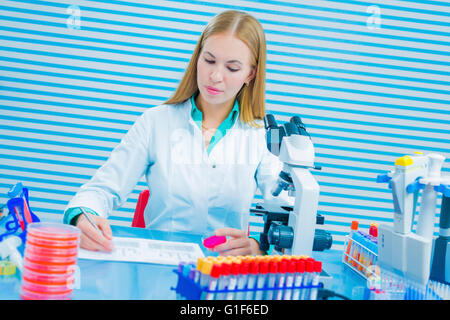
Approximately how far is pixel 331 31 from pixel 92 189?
7.89 ft

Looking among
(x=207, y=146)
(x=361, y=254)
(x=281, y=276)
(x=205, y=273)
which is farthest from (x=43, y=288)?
(x=207, y=146)

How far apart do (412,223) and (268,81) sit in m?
2.24

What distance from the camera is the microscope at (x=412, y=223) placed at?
1414mm

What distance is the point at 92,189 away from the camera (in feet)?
6.39

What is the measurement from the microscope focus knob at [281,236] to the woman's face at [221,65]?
32.4 inches

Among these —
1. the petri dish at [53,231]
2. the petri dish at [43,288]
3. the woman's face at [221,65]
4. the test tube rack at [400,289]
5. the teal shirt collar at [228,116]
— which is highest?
the woman's face at [221,65]

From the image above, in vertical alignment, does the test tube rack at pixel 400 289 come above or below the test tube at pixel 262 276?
below

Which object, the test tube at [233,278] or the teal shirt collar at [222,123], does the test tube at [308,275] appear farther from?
the teal shirt collar at [222,123]

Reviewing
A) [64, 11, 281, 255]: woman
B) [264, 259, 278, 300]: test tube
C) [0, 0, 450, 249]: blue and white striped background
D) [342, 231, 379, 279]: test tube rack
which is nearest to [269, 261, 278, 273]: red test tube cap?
[264, 259, 278, 300]: test tube

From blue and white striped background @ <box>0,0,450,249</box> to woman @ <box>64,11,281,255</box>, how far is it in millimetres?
1212

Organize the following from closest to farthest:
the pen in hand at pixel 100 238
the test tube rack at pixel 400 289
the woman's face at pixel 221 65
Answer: the test tube rack at pixel 400 289 → the pen in hand at pixel 100 238 → the woman's face at pixel 221 65

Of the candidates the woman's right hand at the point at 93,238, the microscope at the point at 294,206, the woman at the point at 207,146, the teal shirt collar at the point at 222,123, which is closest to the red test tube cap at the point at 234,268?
the microscope at the point at 294,206

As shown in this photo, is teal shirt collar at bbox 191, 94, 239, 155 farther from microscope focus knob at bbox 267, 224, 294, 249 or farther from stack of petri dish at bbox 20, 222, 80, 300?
stack of petri dish at bbox 20, 222, 80, 300
